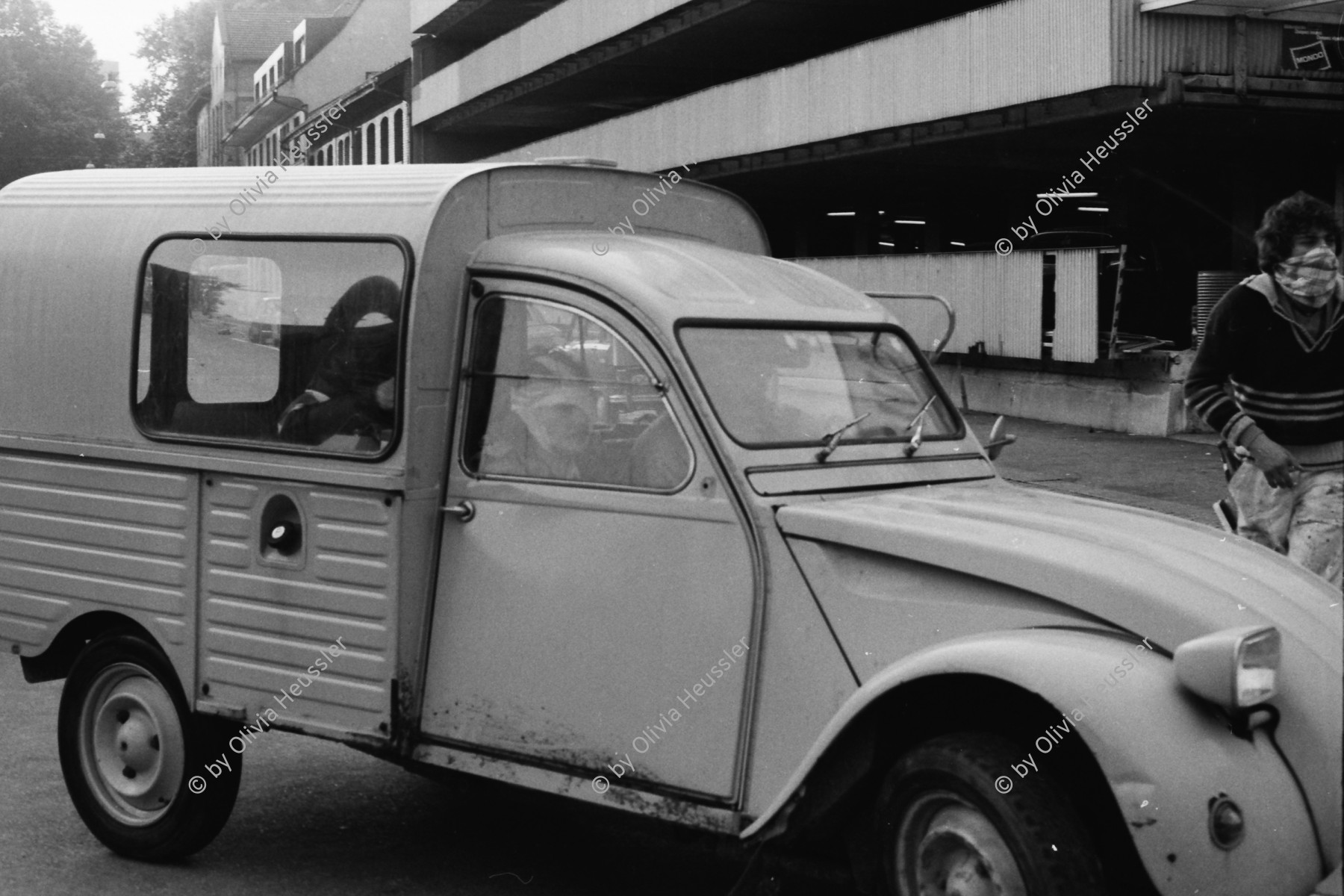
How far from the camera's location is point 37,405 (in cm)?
594

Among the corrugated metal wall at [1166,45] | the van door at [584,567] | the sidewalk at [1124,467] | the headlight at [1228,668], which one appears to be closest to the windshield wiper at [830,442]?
the van door at [584,567]

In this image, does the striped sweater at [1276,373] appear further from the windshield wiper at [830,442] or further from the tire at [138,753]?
the tire at [138,753]

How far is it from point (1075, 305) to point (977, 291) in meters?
2.45

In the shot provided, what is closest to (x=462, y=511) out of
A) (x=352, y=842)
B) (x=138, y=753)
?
(x=352, y=842)

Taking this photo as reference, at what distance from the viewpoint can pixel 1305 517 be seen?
5.93m

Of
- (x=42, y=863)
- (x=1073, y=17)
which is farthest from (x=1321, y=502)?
(x=1073, y=17)

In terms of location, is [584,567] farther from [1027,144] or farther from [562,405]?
[1027,144]

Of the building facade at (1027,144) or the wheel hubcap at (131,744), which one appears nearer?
the wheel hubcap at (131,744)

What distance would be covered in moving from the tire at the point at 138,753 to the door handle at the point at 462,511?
1.31 m

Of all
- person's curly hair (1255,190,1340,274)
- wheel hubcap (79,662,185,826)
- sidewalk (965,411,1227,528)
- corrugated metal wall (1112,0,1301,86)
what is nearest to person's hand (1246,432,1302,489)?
person's curly hair (1255,190,1340,274)

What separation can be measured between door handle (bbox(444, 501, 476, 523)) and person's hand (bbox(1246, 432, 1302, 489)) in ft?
→ 9.27

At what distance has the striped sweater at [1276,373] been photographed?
592cm

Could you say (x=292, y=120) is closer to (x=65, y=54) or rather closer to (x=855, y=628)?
(x=65, y=54)

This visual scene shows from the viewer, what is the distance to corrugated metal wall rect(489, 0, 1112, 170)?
17.6 metres
